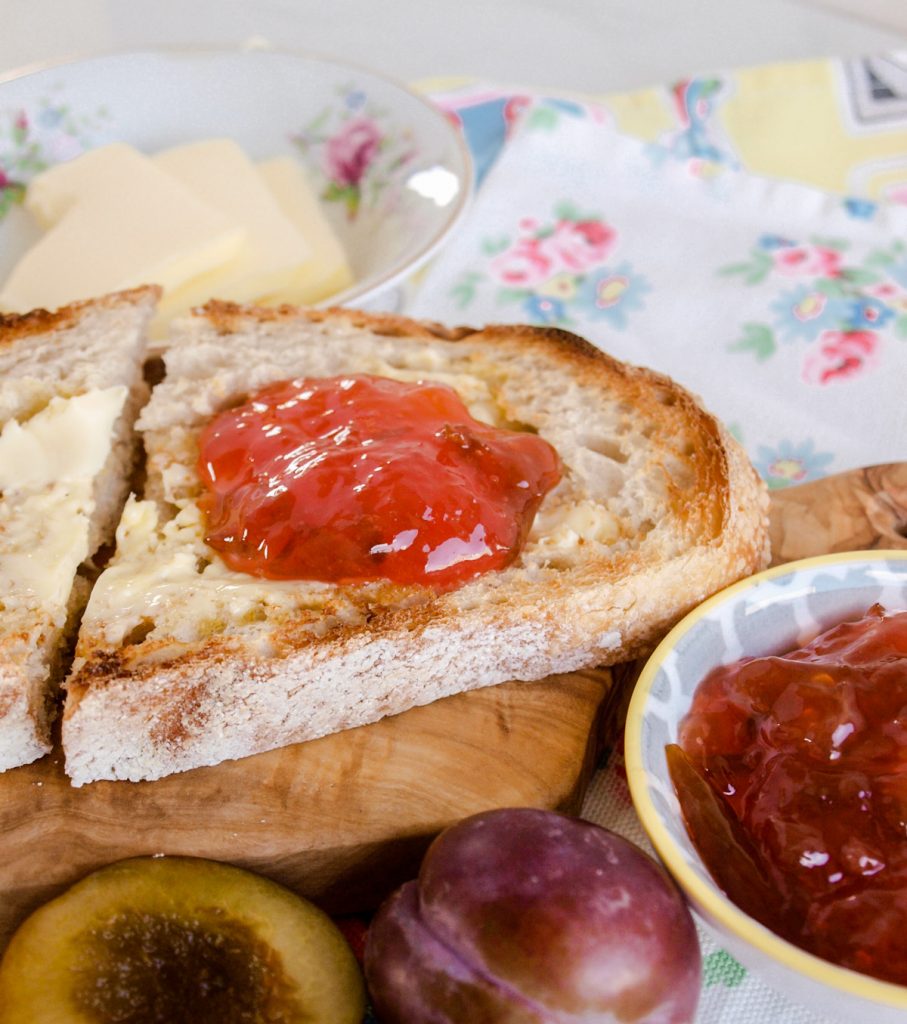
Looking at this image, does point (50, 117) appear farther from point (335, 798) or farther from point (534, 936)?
point (534, 936)

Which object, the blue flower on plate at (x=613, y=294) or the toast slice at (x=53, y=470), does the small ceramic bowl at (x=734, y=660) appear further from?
the blue flower on plate at (x=613, y=294)

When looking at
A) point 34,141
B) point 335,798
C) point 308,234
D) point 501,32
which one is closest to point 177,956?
point 335,798

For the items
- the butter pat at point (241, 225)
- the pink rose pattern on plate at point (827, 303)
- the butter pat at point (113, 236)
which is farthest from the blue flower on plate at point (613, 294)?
the butter pat at point (113, 236)

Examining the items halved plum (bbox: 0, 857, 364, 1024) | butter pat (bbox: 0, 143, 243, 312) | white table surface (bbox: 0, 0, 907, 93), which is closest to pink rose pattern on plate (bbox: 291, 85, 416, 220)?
butter pat (bbox: 0, 143, 243, 312)

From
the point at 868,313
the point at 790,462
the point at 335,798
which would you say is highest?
the point at 335,798

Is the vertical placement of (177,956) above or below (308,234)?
below

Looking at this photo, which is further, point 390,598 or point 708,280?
point 708,280
